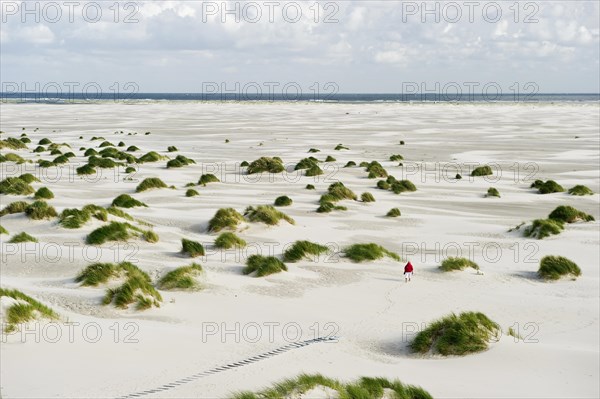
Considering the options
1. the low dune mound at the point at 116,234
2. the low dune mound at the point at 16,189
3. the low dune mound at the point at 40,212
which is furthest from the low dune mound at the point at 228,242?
the low dune mound at the point at 16,189

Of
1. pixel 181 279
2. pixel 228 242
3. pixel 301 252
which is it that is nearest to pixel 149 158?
pixel 228 242

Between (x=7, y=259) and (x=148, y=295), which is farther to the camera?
(x=7, y=259)

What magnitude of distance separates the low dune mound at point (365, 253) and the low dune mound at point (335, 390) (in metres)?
5.99

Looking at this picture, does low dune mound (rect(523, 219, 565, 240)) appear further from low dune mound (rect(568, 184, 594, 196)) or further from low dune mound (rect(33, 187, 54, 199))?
low dune mound (rect(33, 187, 54, 199))

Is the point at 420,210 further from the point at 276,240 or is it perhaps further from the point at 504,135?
the point at 504,135

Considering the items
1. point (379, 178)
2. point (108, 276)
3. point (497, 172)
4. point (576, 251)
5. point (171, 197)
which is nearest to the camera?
point (108, 276)

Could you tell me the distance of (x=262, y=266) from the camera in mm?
10859

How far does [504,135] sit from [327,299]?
141 ft

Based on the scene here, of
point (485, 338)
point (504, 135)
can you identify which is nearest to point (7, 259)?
point (485, 338)

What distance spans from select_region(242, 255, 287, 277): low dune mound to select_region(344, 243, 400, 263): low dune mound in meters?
1.68

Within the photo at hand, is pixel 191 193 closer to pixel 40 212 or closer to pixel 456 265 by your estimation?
pixel 40 212

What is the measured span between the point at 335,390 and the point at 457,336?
2.58 metres

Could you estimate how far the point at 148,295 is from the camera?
8914mm

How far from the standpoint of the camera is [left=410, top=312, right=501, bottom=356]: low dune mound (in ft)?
24.6
